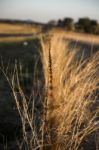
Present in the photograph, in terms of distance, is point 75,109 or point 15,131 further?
point 15,131

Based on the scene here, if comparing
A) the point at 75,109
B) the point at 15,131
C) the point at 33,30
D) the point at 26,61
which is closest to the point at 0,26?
the point at 33,30

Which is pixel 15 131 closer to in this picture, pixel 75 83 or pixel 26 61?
pixel 75 83

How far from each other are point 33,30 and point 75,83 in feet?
80.6

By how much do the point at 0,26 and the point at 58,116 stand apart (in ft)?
93.5

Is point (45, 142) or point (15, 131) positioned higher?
point (45, 142)

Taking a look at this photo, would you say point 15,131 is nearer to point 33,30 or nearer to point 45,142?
point 45,142

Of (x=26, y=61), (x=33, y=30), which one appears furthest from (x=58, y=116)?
(x=33, y=30)

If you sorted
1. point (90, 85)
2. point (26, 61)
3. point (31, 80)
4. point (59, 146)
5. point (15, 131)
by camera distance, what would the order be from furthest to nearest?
point (26, 61) < point (31, 80) < point (15, 131) < point (90, 85) < point (59, 146)

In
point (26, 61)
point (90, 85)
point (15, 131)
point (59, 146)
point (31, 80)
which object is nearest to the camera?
point (59, 146)

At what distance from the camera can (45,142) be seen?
3.72 metres

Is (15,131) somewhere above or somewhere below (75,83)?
below

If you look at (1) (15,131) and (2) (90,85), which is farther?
(1) (15,131)

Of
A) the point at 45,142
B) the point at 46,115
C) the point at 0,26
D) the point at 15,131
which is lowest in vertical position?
the point at 0,26

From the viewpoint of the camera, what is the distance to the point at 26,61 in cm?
1247
